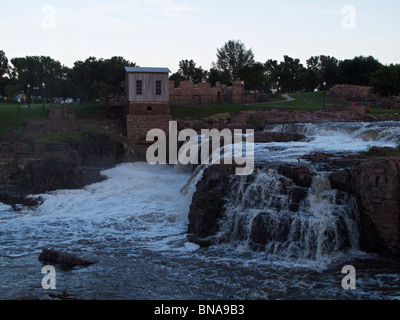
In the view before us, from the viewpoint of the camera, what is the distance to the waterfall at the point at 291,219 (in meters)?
12.6

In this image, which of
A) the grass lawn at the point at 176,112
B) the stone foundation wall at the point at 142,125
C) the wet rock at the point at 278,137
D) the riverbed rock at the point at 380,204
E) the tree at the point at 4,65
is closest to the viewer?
the riverbed rock at the point at 380,204

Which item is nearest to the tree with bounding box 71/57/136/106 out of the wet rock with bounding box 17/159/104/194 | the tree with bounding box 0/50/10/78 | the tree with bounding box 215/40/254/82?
the wet rock with bounding box 17/159/104/194

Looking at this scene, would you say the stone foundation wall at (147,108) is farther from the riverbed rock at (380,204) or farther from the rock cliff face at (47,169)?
the riverbed rock at (380,204)

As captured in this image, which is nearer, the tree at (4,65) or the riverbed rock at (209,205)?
the riverbed rock at (209,205)

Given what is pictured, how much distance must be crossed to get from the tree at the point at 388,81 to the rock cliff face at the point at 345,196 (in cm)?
2179

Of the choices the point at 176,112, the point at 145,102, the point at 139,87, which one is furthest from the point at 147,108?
the point at 176,112

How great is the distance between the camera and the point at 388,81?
34344 mm

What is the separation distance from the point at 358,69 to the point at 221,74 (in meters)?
17.9

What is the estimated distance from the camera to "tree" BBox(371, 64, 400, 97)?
112 feet

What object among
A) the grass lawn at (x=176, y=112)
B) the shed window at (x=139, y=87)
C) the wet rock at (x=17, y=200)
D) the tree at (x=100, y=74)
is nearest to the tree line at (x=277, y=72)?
the grass lawn at (x=176, y=112)

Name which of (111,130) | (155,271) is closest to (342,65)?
(111,130)

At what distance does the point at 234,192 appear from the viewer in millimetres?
14797

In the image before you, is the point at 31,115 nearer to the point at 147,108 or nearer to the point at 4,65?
the point at 147,108
